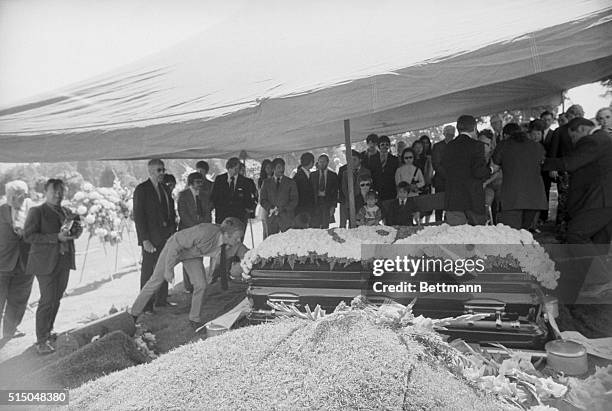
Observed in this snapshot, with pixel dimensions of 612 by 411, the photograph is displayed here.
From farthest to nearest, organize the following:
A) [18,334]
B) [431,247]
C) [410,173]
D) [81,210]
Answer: [81,210] → [410,173] → [18,334] → [431,247]

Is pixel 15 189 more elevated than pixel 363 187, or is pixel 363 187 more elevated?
pixel 15 189

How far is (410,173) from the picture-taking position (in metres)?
6.05

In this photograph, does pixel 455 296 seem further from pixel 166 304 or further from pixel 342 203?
pixel 166 304

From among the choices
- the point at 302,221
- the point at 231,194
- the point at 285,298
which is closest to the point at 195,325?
the point at 285,298

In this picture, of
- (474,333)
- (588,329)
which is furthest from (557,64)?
(588,329)

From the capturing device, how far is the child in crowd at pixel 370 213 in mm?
4961

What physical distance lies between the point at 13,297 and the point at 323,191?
4.28 meters

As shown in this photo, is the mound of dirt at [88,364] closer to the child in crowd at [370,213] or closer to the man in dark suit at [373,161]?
the child in crowd at [370,213]

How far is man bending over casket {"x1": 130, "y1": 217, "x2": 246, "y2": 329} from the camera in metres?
4.09

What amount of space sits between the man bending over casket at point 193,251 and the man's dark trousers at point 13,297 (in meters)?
1.54

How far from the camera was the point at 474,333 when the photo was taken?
2.79 m

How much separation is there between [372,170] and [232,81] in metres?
2.93

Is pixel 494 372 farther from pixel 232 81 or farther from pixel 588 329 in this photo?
pixel 232 81

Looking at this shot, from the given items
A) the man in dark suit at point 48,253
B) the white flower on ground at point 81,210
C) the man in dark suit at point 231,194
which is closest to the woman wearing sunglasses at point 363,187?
the man in dark suit at point 231,194
